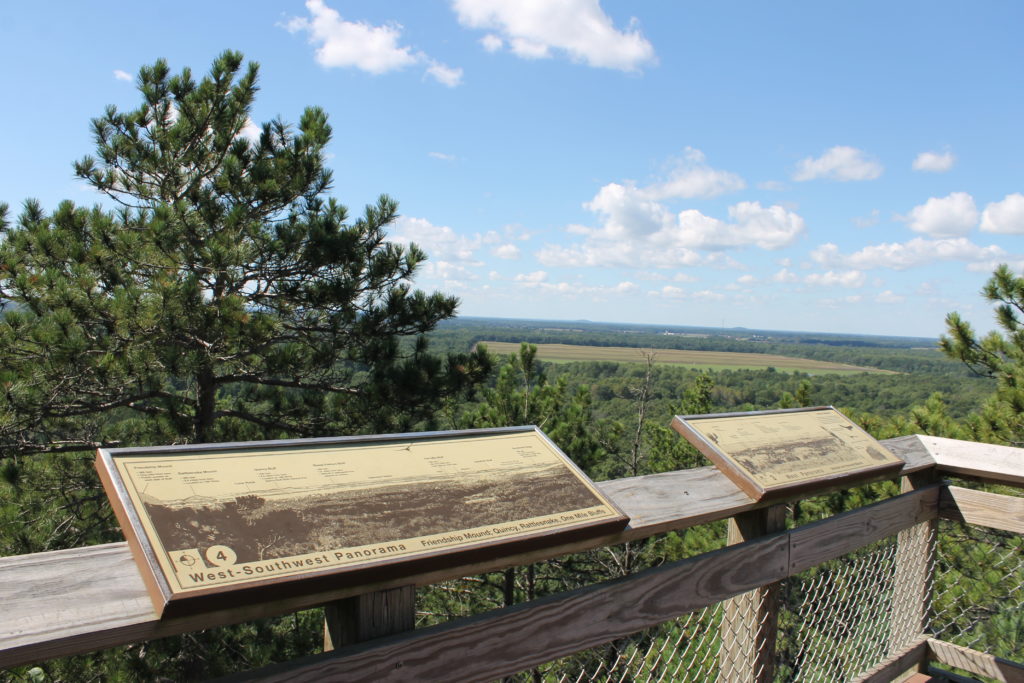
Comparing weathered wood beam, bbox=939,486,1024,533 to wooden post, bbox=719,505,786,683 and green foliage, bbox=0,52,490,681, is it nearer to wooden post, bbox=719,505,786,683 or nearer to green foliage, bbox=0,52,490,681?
wooden post, bbox=719,505,786,683

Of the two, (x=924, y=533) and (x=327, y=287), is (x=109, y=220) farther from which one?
(x=924, y=533)

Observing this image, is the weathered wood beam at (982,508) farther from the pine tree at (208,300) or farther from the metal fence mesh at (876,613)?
the pine tree at (208,300)

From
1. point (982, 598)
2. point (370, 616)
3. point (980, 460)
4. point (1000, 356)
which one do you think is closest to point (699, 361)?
point (1000, 356)

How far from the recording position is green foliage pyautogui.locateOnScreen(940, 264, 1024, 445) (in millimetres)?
7590

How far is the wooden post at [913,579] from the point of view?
92.3 inches

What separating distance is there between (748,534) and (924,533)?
1.14 metres

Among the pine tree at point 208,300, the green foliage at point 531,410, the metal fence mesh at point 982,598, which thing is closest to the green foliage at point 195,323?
the pine tree at point 208,300

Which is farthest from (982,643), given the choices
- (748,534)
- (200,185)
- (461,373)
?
(200,185)

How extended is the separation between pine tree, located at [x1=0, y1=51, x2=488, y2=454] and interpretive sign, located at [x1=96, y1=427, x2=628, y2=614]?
4.69m

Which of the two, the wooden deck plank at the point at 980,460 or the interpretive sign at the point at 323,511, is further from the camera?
the wooden deck plank at the point at 980,460

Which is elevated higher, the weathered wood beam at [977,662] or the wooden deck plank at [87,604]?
the wooden deck plank at [87,604]

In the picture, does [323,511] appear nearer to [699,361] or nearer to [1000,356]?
[1000,356]

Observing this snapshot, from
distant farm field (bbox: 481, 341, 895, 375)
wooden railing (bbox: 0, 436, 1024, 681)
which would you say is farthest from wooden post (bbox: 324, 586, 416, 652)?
distant farm field (bbox: 481, 341, 895, 375)

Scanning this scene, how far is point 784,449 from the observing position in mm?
1810
